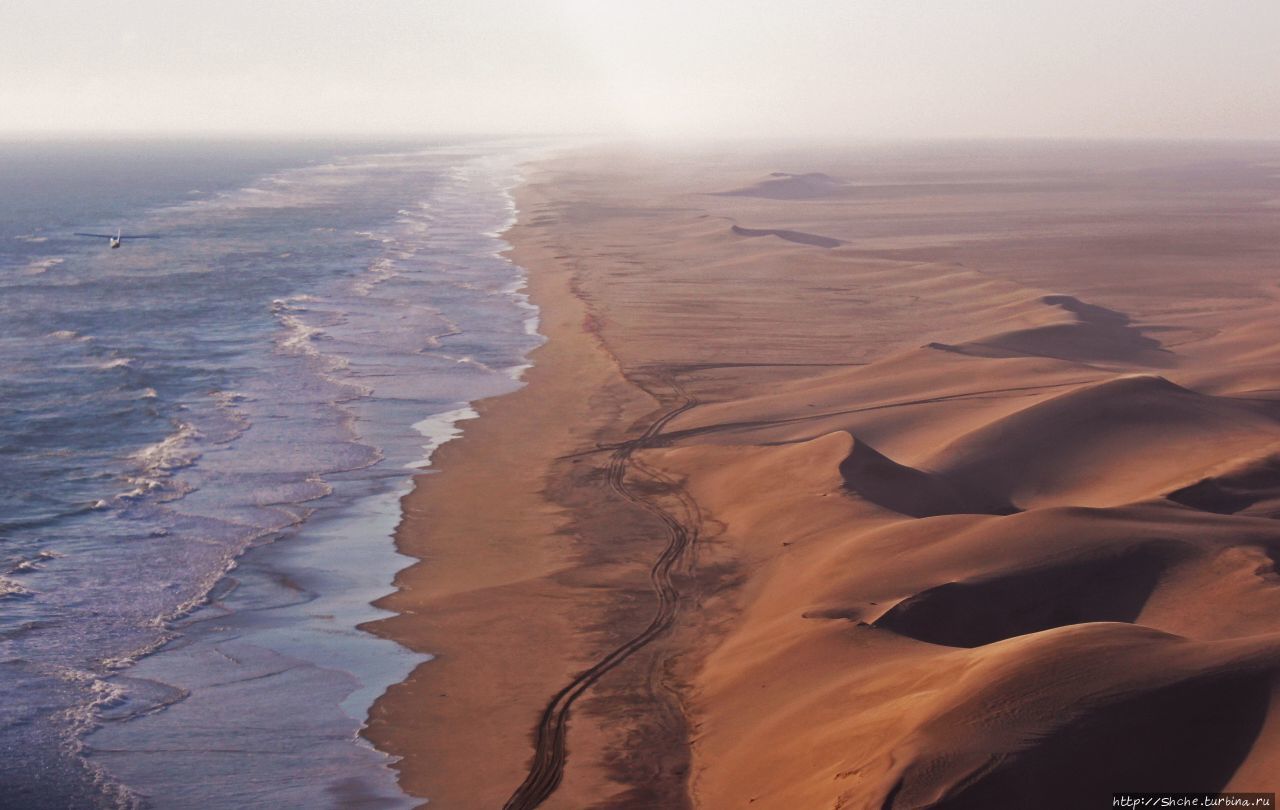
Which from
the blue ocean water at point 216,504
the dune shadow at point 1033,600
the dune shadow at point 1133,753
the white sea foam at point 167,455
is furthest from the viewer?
the white sea foam at point 167,455

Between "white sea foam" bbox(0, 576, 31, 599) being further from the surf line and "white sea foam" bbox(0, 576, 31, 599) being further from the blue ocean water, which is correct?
the surf line

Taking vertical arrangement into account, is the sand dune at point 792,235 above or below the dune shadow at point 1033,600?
above

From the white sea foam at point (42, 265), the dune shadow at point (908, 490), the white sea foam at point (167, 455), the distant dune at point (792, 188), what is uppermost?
the distant dune at point (792, 188)

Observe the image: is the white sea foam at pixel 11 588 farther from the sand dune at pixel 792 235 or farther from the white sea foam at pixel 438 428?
the sand dune at pixel 792 235

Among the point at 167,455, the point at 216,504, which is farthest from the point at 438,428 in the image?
the point at 216,504

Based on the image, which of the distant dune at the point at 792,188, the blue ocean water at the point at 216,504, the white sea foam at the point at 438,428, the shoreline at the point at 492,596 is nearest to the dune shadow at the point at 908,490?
the shoreline at the point at 492,596
